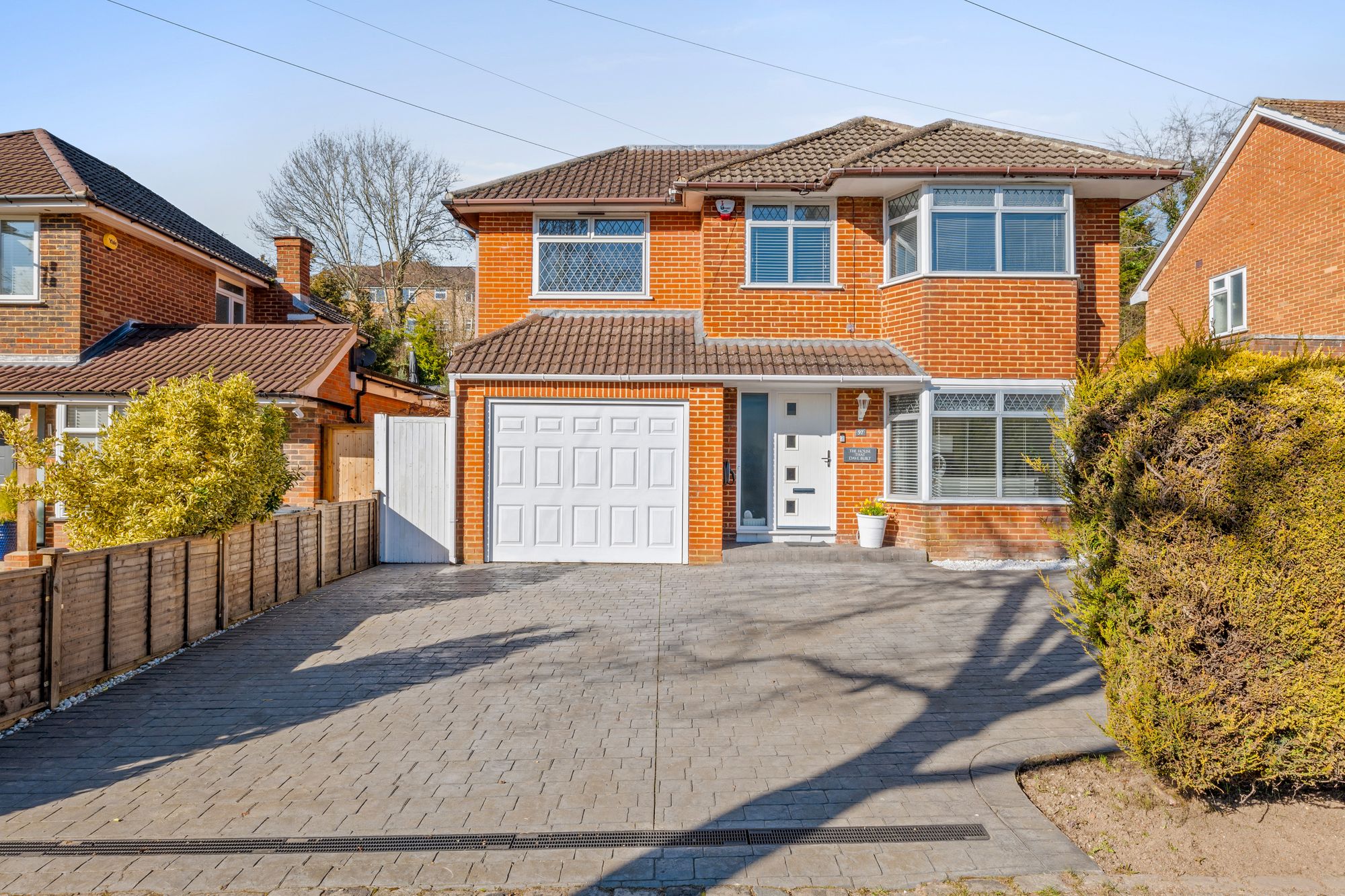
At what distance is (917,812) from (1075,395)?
254 cm

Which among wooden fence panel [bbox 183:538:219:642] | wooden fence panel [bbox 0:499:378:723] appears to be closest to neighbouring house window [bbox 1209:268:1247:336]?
wooden fence panel [bbox 0:499:378:723]

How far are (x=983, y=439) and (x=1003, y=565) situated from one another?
5.94 ft

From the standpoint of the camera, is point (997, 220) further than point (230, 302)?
No

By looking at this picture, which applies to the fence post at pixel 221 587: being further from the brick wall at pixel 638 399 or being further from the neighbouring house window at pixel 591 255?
the neighbouring house window at pixel 591 255

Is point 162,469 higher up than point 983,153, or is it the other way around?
point 983,153

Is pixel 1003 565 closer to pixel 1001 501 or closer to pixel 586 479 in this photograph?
pixel 1001 501

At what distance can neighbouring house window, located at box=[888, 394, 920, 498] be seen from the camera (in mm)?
12375

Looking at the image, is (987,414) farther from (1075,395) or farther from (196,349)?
(196,349)

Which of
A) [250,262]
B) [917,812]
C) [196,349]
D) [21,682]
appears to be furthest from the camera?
[250,262]

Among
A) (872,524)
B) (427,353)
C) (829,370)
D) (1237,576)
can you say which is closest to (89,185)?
(829,370)

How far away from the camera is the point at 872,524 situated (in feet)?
40.9

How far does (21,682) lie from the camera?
→ 5719 mm

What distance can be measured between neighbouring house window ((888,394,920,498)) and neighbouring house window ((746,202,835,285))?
2253 mm

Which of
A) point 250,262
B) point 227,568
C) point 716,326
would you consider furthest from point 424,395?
point 227,568
